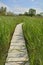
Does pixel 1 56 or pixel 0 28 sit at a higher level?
pixel 0 28

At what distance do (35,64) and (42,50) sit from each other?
85 cm

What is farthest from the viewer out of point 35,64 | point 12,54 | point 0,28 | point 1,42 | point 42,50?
point 0,28

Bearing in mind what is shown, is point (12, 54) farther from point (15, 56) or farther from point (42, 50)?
point (42, 50)

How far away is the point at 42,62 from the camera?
4.05 m

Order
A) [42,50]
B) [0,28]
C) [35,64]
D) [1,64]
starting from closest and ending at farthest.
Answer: [35,64], [1,64], [42,50], [0,28]

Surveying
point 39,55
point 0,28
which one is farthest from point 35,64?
point 0,28

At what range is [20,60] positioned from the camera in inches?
184

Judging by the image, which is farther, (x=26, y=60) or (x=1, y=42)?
(x=1, y=42)

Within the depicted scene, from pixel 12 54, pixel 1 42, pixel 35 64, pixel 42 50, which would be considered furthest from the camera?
pixel 1 42

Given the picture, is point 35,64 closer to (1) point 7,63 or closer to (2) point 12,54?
(1) point 7,63

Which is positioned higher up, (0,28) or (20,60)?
(0,28)

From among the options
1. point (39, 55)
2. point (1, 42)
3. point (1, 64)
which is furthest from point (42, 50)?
point (1, 42)

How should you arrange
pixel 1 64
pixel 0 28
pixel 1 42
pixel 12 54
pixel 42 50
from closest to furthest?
pixel 1 64, pixel 42 50, pixel 12 54, pixel 1 42, pixel 0 28

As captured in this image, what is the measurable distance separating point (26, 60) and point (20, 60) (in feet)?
0.44
